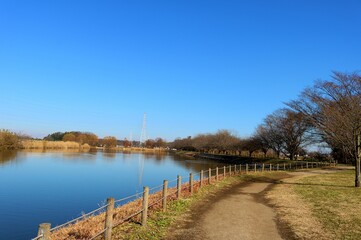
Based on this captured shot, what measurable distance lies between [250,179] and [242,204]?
13.4 metres

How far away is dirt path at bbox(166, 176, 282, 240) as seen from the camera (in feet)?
32.0

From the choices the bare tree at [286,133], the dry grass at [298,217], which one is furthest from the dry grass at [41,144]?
the dry grass at [298,217]

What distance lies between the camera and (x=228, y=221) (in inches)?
455

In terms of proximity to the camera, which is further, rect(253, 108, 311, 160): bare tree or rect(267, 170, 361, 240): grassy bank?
rect(253, 108, 311, 160): bare tree

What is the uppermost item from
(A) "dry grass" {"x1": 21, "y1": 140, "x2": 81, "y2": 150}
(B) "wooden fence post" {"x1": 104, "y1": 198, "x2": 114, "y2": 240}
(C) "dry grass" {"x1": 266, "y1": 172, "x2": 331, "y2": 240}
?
(A) "dry grass" {"x1": 21, "y1": 140, "x2": 81, "y2": 150}

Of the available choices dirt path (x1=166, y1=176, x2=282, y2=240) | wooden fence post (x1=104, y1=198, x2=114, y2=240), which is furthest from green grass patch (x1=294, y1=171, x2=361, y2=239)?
wooden fence post (x1=104, y1=198, x2=114, y2=240)

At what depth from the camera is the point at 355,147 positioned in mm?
23516

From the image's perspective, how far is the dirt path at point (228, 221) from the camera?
9766 millimetres

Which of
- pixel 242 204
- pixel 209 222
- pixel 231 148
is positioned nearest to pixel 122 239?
pixel 209 222

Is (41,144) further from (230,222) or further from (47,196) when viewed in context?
(230,222)

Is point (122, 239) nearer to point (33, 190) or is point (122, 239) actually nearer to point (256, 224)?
point (256, 224)

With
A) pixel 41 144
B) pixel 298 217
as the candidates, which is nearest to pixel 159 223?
pixel 298 217

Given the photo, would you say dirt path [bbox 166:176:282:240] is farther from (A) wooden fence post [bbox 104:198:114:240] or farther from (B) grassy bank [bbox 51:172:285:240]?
(A) wooden fence post [bbox 104:198:114:240]

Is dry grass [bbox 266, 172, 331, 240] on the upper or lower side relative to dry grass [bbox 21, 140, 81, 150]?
lower
